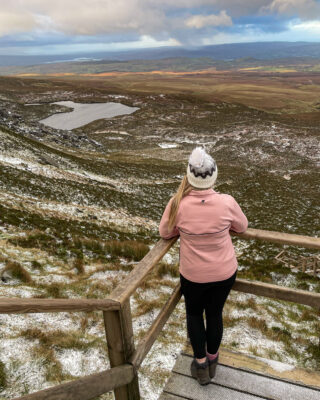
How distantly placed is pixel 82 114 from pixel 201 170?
78.5 metres

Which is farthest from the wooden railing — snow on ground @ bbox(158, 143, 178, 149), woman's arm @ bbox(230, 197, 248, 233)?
snow on ground @ bbox(158, 143, 178, 149)

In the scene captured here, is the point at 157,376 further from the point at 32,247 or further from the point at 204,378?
the point at 32,247

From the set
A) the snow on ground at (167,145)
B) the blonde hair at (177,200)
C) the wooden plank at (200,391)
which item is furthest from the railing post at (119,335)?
the snow on ground at (167,145)

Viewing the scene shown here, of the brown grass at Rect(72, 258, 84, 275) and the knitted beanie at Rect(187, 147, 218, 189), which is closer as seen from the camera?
the knitted beanie at Rect(187, 147, 218, 189)

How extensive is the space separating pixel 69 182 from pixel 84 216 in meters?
6.90

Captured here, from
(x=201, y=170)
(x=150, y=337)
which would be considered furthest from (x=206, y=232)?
(x=150, y=337)

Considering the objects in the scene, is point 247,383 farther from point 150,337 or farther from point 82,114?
point 82,114

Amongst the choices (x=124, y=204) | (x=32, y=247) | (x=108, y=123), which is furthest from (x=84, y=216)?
(x=108, y=123)

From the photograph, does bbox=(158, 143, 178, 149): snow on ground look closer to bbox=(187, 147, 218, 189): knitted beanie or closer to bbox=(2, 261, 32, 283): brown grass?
bbox=(2, 261, 32, 283): brown grass

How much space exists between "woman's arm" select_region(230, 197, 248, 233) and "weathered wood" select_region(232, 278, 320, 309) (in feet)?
4.10

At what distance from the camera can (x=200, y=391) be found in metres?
4.00

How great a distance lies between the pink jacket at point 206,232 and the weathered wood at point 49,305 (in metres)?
1.13

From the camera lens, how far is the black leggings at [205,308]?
360 cm

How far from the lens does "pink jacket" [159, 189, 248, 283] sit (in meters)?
3.32
